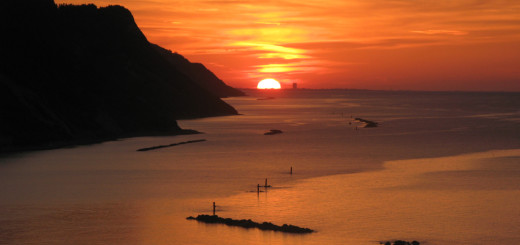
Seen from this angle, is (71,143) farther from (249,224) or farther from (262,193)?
(249,224)

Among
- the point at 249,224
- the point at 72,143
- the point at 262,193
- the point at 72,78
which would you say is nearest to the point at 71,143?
the point at 72,143

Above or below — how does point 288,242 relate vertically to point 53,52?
below

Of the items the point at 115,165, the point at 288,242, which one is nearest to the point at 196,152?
the point at 115,165

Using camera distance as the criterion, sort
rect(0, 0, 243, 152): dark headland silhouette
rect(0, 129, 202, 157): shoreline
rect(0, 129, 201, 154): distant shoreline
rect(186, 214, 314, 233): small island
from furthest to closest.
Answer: rect(0, 0, 243, 152): dark headland silhouette → rect(0, 129, 201, 154): distant shoreline → rect(0, 129, 202, 157): shoreline → rect(186, 214, 314, 233): small island

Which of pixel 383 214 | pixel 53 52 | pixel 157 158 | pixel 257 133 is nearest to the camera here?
pixel 383 214

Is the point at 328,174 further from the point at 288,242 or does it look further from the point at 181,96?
the point at 181,96

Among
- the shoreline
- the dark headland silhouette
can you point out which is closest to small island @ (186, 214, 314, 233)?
the shoreline

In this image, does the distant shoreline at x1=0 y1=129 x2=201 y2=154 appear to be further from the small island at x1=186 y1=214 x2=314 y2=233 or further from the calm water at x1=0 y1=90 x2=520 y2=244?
the small island at x1=186 y1=214 x2=314 y2=233
